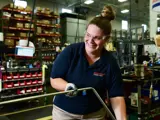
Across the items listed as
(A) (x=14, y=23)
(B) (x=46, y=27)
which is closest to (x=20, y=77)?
(A) (x=14, y=23)

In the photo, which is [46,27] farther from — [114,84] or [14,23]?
[114,84]

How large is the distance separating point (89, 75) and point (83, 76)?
1.6 inches

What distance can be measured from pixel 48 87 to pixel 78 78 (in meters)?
4.33

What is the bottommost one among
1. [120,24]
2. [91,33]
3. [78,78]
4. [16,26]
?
[78,78]

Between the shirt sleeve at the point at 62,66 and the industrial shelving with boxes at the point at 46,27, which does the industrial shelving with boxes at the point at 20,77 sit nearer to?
the shirt sleeve at the point at 62,66

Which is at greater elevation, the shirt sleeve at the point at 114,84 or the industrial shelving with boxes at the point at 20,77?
the shirt sleeve at the point at 114,84

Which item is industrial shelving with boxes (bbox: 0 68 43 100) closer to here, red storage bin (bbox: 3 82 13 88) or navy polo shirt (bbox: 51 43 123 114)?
red storage bin (bbox: 3 82 13 88)

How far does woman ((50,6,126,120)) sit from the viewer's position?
4.11ft

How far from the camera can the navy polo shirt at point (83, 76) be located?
50.1 inches

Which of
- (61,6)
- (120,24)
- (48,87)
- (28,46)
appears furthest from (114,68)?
(120,24)

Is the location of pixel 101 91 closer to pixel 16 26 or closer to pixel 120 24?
pixel 16 26

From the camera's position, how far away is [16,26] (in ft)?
26.8

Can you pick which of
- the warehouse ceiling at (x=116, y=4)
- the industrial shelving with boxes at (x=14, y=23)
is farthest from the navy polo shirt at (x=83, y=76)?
the warehouse ceiling at (x=116, y=4)

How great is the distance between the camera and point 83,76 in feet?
4.19
